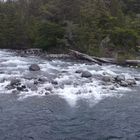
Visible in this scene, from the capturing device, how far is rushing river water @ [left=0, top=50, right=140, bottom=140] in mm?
15781

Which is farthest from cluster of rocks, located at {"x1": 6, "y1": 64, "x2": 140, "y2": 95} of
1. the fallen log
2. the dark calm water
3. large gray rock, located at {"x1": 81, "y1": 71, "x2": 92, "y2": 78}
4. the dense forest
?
the dense forest

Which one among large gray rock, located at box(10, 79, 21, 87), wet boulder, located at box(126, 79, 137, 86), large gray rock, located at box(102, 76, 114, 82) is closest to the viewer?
large gray rock, located at box(10, 79, 21, 87)

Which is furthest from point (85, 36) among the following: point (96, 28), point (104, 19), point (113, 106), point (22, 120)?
point (22, 120)

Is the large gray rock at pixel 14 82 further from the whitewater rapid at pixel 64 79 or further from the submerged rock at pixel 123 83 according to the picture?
the submerged rock at pixel 123 83

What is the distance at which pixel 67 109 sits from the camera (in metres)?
→ 19.3

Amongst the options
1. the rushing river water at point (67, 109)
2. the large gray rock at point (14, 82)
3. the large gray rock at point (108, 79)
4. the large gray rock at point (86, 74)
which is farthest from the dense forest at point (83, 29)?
the large gray rock at point (14, 82)

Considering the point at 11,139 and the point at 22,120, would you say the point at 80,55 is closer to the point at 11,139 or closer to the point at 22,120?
the point at 22,120

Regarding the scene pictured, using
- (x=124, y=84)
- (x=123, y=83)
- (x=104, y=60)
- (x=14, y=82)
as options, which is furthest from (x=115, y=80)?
(x=104, y=60)

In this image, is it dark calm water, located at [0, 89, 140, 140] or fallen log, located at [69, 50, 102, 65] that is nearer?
dark calm water, located at [0, 89, 140, 140]

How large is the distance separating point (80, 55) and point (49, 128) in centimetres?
2400

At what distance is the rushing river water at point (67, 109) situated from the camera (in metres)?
15.8

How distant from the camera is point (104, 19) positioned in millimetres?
45875

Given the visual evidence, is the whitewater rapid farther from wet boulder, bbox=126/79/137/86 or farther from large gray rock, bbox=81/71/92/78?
wet boulder, bbox=126/79/137/86

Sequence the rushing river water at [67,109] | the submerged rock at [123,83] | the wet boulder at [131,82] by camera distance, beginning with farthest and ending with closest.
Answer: the wet boulder at [131,82] → the submerged rock at [123,83] → the rushing river water at [67,109]
